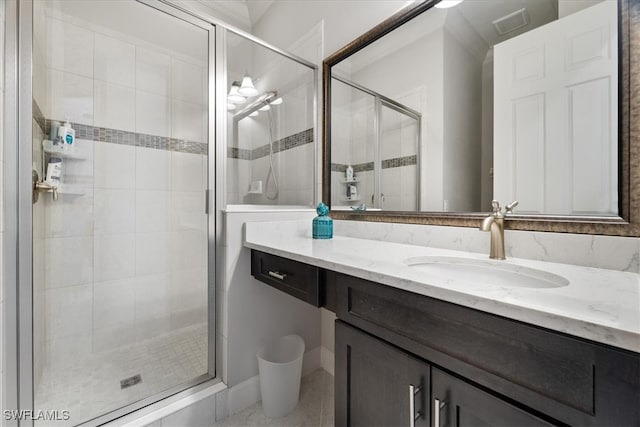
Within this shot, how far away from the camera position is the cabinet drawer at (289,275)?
A: 100cm

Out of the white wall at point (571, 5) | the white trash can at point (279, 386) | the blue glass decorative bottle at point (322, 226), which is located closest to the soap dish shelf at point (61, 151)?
the blue glass decorative bottle at point (322, 226)

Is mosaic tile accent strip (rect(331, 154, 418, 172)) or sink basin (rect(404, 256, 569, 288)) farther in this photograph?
A: mosaic tile accent strip (rect(331, 154, 418, 172))

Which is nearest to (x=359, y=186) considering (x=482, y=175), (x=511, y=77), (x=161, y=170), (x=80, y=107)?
(x=482, y=175)

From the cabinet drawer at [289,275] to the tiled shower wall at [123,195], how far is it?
30 centimetres

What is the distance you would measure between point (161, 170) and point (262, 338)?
103 centimetres

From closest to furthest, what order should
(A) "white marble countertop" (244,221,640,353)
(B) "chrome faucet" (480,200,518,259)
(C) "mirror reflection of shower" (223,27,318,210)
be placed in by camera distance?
(A) "white marble countertop" (244,221,640,353) → (B) "chrome faucet" (480,200,518,259) → (C) "mirror reflection of shower" (223,27,318,210)

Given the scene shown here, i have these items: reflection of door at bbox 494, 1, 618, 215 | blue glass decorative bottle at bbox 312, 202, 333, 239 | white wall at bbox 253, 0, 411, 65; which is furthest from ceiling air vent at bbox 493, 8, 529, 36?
blue glass decorative bottle at bbox 312, 202, 333, 239

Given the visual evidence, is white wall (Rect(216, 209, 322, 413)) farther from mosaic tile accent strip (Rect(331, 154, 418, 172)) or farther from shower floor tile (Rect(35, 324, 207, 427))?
mosaic tile accent strip (Rect(331, 154, 418, 172))

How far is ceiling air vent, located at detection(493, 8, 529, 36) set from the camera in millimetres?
955

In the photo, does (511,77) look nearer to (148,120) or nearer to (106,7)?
(148,120)

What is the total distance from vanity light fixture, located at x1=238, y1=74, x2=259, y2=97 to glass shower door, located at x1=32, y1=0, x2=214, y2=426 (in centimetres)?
19

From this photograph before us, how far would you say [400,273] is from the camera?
28.0 inches

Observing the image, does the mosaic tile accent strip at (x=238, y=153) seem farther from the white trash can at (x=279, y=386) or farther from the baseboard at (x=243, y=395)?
the baseboard at (x=243, y=395)

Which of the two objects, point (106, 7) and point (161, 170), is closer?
point (106, 7)
